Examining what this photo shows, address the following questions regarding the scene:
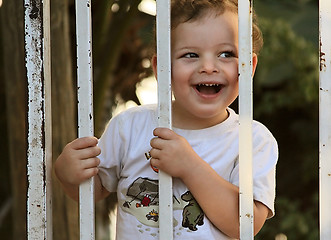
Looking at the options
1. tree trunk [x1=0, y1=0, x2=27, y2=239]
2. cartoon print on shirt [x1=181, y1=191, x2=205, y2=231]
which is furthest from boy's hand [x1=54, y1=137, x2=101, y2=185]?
tree trunk [x1=0, y1=0, x2=27, y2=239]

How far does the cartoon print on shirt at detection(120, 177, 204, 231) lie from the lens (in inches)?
69.8

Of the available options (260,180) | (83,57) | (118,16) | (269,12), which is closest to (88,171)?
(83,57)

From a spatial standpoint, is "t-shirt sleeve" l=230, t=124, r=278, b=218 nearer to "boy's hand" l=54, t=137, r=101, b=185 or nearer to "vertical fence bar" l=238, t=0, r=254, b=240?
"vertical fence bar" l=238, t=0, r=254, b=240

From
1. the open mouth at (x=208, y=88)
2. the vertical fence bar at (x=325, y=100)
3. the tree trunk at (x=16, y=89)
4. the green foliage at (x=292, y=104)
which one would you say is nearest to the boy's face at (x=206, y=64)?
the open mouth at (x=208, y=88)

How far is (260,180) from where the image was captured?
5.72 ft

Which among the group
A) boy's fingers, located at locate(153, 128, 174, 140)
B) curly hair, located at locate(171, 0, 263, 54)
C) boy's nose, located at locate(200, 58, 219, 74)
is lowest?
boy's fingers, located at locate(153, 128, 174, 140)

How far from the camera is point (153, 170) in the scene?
6.01 feet

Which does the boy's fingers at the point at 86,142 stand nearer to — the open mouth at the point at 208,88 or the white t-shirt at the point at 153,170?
the white t-shirt at the point at 153,170

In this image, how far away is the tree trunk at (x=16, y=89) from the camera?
267cm

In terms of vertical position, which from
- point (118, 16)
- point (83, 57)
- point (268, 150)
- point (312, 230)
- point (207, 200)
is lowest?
point (312, 230)

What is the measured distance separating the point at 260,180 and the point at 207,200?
0.46 ft

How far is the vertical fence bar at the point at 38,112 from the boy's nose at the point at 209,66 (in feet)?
1.26

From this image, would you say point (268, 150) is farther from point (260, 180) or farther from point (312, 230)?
point (312, 230)

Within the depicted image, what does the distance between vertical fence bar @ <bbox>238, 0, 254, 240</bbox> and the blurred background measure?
1.72ft
